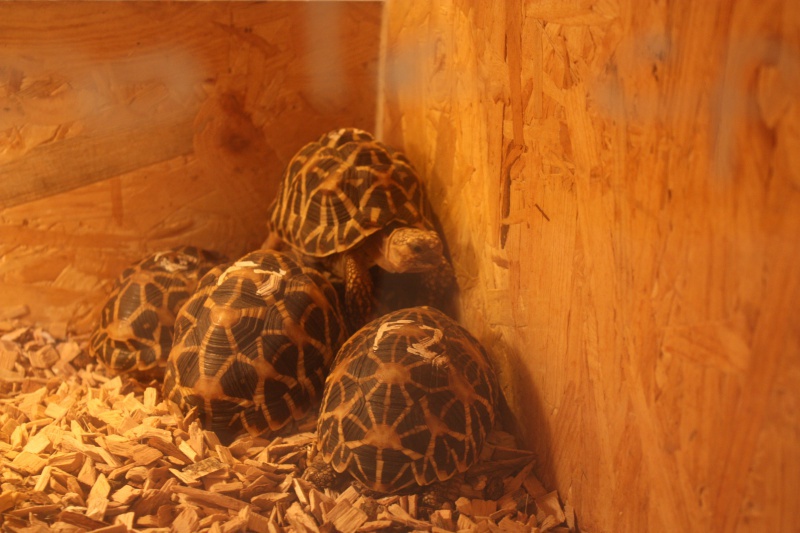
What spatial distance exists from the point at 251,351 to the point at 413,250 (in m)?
0.79

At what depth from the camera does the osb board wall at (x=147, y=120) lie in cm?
307

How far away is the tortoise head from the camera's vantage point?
298 cm

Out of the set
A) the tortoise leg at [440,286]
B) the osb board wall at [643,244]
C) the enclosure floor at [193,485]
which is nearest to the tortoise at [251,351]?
the enclosure floor at [193,485]

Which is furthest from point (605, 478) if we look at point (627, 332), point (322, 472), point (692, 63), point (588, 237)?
point (692, 63)

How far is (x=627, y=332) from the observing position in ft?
6.30

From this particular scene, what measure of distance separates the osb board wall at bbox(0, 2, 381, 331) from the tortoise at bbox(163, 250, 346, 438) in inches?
32.5

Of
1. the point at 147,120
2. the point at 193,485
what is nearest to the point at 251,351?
the point at 193,485

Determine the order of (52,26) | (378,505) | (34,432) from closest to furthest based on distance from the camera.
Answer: (378,505) < (34,432) < (52,26)

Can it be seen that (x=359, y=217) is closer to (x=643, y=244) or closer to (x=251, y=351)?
(x=251, y=351)

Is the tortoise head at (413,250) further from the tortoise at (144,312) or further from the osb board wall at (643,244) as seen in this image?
the tortoise at (144,312)

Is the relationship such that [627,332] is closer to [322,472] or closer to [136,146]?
[322,472]

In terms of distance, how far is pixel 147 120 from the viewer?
330 centimetres

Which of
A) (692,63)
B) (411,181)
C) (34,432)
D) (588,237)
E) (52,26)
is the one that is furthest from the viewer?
(411,181)

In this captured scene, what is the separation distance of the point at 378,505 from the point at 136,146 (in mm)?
2064
